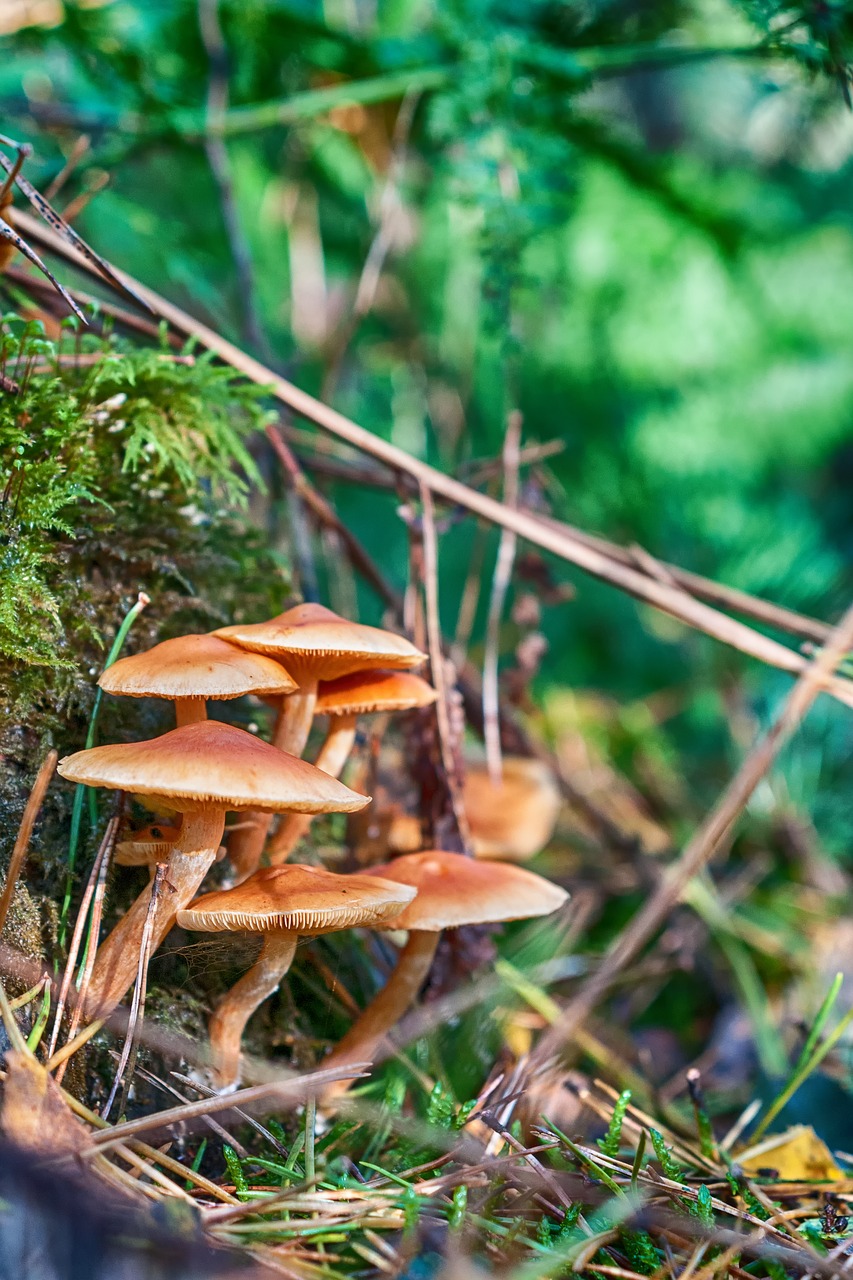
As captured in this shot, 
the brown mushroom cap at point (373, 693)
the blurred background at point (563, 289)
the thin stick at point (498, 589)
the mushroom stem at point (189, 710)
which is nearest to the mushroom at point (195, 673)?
the mushroom stem at point (189, 710)

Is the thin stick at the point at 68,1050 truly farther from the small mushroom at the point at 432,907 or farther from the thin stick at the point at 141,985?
the small mushroom at the point at 432,907

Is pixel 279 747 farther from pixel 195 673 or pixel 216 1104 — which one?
pixel 216 1104

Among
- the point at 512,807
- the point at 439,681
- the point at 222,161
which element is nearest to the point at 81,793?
the point at 439,681

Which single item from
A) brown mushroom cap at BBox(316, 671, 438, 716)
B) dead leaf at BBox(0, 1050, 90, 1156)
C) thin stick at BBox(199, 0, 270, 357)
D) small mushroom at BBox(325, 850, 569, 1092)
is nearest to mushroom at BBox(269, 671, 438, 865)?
brown mushroom cap at BBox(316, 671, 438, 716)

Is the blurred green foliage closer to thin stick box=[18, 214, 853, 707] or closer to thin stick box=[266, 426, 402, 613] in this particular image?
thin stick box=[266, 426, 402, 613]

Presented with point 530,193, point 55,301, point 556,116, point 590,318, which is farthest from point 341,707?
point 590,318

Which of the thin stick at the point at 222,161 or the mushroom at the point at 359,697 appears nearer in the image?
the mushroom at the point at 359,697
